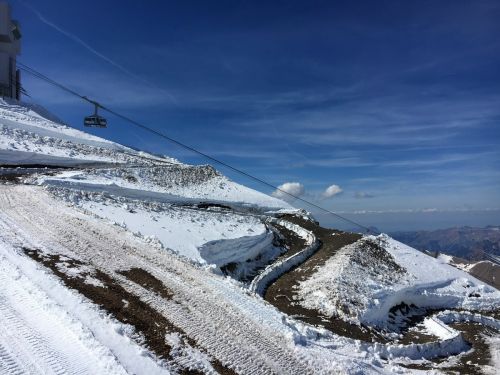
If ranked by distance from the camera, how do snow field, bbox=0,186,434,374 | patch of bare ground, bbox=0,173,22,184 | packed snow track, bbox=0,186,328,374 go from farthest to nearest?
patch of bare ground, bbox=0,173,22,184
snow field, bbox=0,186,434,374
packed snow track, bbox=0,186,328,374

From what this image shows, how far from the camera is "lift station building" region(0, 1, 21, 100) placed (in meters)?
56.9

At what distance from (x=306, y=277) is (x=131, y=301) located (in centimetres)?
1274

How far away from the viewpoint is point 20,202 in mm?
18641

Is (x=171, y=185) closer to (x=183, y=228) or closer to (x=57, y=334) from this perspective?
(x=183, y=228)

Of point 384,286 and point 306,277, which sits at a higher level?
point 306,277

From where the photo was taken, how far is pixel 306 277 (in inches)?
875

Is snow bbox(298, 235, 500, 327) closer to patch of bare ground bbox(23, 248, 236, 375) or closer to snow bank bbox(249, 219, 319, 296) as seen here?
snow bank bbox(249, 219, 319, 296)

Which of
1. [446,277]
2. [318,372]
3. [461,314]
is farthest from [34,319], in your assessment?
[446,277]

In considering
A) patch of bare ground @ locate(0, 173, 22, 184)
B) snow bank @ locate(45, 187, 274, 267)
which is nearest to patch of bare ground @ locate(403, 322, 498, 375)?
snow bank @ locate(45, 187, 274, 267)

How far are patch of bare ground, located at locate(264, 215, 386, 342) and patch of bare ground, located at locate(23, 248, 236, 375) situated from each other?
6.85m

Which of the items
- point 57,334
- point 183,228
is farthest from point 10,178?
point 57,334

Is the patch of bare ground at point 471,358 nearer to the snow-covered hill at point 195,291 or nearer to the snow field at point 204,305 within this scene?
the snow-covered hill at point 195,291

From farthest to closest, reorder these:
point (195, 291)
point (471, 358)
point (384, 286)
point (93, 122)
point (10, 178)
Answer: point (93, 122), point (10, 178), point (384, 286), point (471, 358), point (195, 291)

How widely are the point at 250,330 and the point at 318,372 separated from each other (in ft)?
7.17
